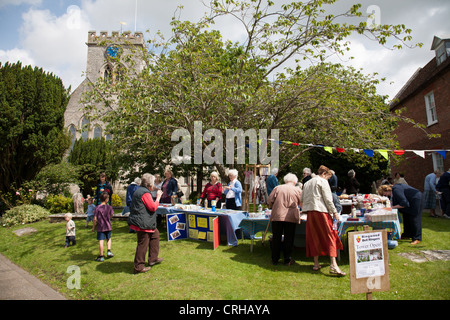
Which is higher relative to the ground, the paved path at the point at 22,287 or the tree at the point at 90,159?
the tree at the point at 90,159

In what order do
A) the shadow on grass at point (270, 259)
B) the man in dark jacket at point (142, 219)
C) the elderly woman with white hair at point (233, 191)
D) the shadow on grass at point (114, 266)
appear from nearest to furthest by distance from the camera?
the man in dark jacket at point (142, 219)
the shadow on grass at point (270, 259)
the shadow on grass at point (114, 266)
the elderly woman with white hair at point (233, 191)

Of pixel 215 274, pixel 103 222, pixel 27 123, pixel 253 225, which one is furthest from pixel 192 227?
pixel 27 123

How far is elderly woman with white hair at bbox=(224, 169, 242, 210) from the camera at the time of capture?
26.5 feet

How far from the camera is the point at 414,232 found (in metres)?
7.07

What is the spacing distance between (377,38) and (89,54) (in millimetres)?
37645

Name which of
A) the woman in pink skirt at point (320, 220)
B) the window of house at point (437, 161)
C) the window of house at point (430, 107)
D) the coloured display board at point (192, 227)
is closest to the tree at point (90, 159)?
the coloured display board at point (192, 227)

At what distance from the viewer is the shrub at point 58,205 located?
13.6 metres

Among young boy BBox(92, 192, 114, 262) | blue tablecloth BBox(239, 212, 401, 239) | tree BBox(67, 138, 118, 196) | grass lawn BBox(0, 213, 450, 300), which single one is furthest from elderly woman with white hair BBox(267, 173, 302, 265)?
tree BBox(67, 138, 118, 196)

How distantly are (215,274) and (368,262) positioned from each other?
9.17 feet

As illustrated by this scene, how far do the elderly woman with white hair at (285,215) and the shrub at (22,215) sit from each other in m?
11.5

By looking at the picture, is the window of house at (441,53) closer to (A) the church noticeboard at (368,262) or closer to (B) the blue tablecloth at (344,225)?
(B) the blue tablecloth at (344,225)

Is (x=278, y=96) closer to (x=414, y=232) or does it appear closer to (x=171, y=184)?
(x=171, y=184)
